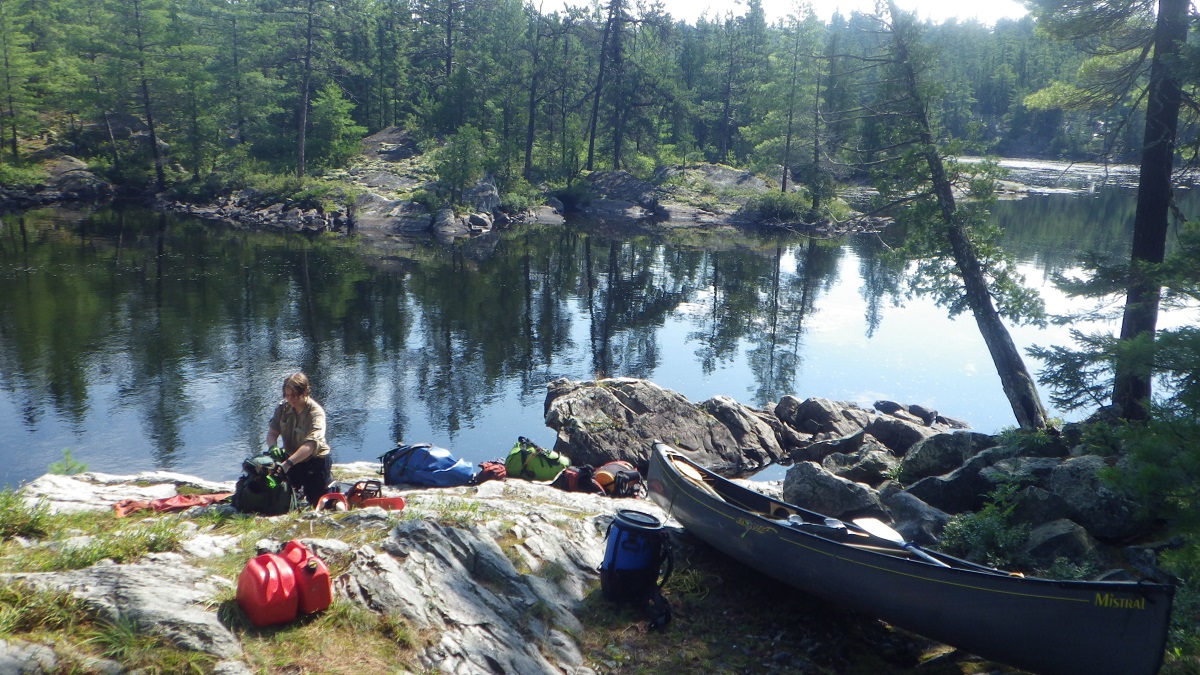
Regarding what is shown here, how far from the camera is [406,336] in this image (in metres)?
22.1

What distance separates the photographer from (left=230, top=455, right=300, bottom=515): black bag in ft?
25.0

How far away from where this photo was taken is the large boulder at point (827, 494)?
9773mm

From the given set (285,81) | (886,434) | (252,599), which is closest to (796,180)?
(285,81)

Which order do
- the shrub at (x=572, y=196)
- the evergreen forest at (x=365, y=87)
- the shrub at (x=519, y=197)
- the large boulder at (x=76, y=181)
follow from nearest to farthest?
1. the large boulder at (x=76, y=181)
2. the evergreen forest at (x=365, y=87)
3. the shrub at (x=519, y=197)
4. the shrub at (x=572, y=196)

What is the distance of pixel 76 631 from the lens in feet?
15.5

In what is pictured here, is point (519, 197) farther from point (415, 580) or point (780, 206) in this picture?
point (415, 580)

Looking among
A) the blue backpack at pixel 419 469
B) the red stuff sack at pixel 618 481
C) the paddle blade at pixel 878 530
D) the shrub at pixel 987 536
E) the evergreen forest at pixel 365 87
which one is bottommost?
the red stuff sack at pixel 618 481

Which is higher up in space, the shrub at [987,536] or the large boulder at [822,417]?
the shrub at [987,536]

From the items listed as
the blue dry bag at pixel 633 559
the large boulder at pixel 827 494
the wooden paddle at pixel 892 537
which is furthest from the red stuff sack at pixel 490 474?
the wooden paddle at pixel 892 537

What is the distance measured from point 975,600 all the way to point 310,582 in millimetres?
4642

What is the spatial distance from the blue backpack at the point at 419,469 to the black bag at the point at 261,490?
117 inches

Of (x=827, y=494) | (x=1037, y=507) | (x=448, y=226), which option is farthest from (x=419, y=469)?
(x=448, y=226)

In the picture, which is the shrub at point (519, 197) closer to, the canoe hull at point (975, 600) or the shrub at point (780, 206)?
the shrub at point (780, 206)

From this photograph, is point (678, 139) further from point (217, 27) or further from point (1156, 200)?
point (1156, 200)
